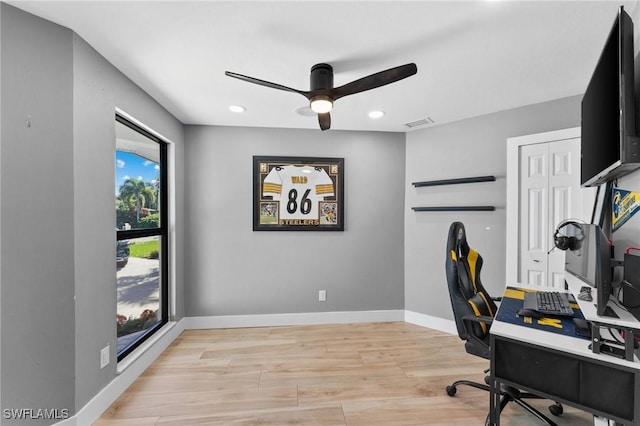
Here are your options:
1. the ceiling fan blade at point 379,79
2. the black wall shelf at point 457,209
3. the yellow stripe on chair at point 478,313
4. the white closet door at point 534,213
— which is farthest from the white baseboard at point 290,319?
the ceiling fan blade at point 379,79

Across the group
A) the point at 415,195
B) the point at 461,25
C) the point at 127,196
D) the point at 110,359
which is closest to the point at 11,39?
the point at 127,196

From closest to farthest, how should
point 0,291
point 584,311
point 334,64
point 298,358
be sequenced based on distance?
point 584,311
point 0,291
point 334,64
point 298,358

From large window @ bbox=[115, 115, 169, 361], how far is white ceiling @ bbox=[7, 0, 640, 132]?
58cm

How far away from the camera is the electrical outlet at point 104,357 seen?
1847mm

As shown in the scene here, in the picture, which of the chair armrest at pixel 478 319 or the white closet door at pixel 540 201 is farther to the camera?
the white closet door at pixel 540 201

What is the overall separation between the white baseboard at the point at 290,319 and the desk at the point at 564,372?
2.12m

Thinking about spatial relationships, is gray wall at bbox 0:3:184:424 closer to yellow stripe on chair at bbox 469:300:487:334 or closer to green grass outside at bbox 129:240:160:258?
green grass outside at bbox 129:240:160:258

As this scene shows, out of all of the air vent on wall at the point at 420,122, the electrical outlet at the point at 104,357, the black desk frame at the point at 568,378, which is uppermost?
the air vent on wall at the point at 420,122

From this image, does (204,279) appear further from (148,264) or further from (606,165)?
(606,165)

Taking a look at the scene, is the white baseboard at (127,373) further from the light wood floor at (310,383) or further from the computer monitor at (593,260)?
the computer monitor at (593,260)

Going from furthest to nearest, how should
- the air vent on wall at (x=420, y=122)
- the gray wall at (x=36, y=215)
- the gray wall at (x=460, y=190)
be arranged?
the air vent on wall at (x=420, y=122) < the gray wall at (x=460, y=190) < the gray wall at (x=36, y=215)

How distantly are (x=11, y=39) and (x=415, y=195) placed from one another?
358 centimetres

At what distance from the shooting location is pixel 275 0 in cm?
137

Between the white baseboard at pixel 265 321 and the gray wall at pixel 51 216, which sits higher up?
the gray wall at pixel 51 216
